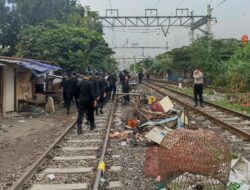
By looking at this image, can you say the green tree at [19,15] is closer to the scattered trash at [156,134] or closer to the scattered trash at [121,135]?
the scattered trash at [121,135]

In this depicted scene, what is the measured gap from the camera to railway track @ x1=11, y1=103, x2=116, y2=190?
738 centimetres

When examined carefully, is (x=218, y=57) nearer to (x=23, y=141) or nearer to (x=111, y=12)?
(x=111, y=12)

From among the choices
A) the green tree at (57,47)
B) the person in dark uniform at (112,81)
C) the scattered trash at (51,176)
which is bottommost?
the scattered trash at (51,176)

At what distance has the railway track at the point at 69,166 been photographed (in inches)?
291

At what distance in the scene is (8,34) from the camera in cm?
4475

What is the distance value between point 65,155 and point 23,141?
9.77 ft

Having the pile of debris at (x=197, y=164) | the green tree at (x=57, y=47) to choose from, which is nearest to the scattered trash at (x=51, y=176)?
the pile of debris at (x=197, y=164)

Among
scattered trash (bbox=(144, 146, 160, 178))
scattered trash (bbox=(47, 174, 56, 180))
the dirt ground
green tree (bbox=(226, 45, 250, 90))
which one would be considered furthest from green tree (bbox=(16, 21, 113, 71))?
scattered trash (bbox=(47, 174, 56, 180))

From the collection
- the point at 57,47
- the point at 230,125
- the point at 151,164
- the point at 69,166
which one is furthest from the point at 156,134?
the point at 57,47

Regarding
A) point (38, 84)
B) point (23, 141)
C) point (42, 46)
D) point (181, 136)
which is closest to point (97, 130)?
point (23, 141)

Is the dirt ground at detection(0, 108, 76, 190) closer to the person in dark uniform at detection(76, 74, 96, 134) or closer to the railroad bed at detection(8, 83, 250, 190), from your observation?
the railroad bed at detection(8, 83, 250, 190)

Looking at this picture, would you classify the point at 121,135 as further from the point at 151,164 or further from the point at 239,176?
the point at 239,176

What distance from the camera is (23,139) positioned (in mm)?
12867

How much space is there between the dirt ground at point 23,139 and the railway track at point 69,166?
310mm
